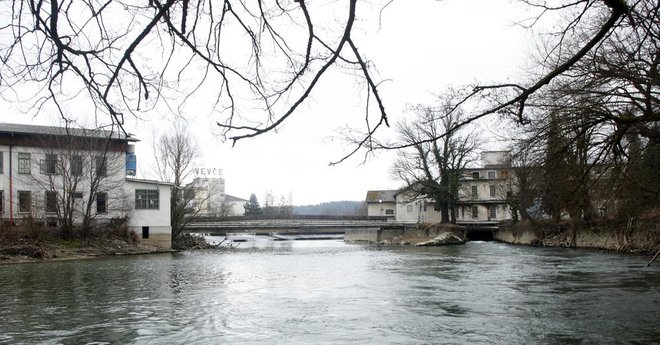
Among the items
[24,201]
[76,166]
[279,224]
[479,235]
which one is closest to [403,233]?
[479,235]

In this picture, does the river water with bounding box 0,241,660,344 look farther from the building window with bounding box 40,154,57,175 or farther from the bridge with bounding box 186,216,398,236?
the bridge with bounding box 186,216,398,236

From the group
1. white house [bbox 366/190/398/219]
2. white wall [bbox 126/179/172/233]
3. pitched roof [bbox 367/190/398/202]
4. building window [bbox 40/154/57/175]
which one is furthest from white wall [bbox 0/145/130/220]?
white house [bbox 366/190/398/219]

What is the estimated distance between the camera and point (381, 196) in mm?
99312

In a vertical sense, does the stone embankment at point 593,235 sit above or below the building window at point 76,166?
below

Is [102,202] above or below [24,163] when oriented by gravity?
below

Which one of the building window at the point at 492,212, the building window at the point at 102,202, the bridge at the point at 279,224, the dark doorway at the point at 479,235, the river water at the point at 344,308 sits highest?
the building window at the point at 102,202

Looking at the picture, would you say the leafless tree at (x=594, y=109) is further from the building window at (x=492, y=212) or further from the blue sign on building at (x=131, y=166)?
the building window at (x=492, y=212)

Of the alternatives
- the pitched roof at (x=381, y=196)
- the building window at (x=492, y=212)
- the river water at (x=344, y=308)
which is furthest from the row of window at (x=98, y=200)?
the pitched roof at (x=381, y=196)

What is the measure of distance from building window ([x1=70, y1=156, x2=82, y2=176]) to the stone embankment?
3403 cm

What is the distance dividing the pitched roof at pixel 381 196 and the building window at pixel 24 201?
204 feet

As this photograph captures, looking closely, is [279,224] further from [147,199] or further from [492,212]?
[492,212]

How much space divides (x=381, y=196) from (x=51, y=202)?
63284 millimetres

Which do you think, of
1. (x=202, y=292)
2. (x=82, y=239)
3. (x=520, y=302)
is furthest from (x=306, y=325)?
(x=82, y=239)

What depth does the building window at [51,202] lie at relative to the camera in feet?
139
